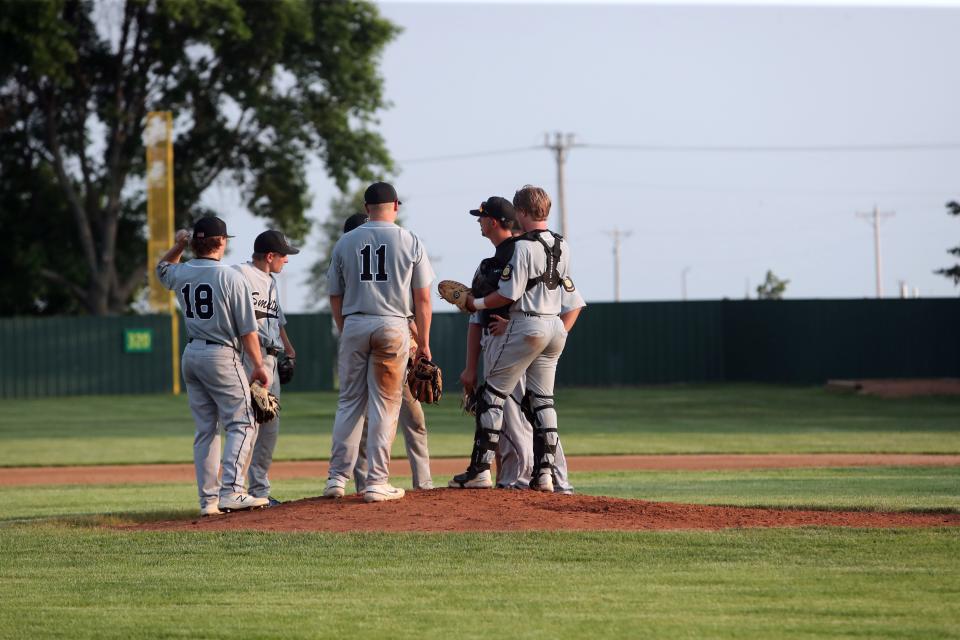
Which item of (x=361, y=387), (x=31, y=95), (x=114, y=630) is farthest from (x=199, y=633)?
(x=31, y=95)

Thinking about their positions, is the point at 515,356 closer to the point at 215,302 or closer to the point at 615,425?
the point at 215,302

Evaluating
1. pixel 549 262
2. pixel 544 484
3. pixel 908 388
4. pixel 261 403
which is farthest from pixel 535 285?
pixel 908 388

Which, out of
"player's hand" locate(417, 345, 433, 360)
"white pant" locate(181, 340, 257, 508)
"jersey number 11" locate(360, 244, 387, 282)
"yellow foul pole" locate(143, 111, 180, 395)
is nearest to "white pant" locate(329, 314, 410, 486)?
"player's hand" locate(417, 345, 433, 360)

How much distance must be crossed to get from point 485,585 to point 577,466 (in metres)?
9.24

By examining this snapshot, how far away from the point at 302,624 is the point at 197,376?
351 centimetres

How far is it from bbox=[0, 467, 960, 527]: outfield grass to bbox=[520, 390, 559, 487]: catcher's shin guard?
2.04m

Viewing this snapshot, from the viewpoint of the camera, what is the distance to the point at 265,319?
9.77 metres

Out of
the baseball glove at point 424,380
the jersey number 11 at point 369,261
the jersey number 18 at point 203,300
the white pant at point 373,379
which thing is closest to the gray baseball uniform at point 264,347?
the jersey number 18 at point 203,300

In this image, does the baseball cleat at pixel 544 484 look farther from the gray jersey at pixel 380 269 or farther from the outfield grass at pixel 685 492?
the outfield grass at pixel 685 492

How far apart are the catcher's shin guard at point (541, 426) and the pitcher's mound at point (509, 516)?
1.01 feet

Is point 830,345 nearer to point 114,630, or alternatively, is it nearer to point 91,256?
point 91,256

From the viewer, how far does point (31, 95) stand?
38.4 m

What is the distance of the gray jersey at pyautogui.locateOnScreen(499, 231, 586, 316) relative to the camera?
8.58 meters

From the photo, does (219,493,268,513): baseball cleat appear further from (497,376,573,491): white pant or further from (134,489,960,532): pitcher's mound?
(497,376,573,491): white pant
